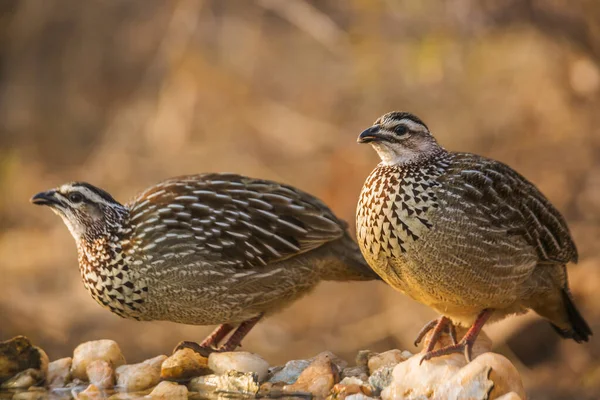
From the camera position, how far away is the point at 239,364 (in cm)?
524

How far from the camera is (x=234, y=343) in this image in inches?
233

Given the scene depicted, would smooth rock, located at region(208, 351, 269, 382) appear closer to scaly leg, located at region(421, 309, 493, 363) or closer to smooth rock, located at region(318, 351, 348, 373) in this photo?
smooth rock, located at region(318, 351, 348, 373)

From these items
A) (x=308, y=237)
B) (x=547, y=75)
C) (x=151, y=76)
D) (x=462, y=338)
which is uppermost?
(x=151, y=76)

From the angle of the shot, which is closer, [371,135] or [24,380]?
[371,135]

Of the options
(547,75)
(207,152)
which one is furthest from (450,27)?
(207,152)

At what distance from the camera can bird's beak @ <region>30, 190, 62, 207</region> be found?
574cm

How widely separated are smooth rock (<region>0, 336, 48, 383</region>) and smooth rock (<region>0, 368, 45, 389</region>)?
0.07ft

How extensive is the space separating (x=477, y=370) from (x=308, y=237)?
1.55 m

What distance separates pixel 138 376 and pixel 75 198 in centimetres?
102

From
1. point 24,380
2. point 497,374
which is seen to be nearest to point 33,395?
point 24,380

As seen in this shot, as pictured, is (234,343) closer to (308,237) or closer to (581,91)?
(308,237)

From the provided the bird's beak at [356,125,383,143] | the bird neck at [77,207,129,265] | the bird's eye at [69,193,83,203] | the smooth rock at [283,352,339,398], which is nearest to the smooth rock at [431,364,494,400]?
the smooth rock at [283,352,339,398]

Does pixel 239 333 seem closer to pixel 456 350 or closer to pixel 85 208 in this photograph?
pixel 85 208

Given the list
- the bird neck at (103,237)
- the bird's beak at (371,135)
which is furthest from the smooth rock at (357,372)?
the bird neck at (103,237)
